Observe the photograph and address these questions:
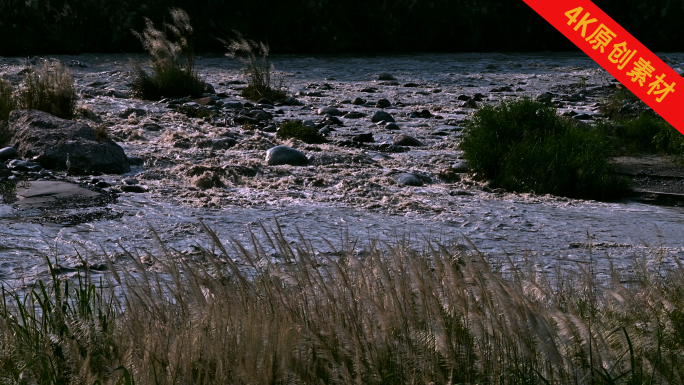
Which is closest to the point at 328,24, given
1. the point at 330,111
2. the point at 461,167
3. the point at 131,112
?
the point at 330,111

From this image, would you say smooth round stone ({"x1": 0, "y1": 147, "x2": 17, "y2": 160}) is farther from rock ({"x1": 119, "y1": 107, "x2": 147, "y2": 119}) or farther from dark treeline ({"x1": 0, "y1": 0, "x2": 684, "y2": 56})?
dark treeline ({"x1": 0, "y1": 0, "x2": 684, "y2": 56})

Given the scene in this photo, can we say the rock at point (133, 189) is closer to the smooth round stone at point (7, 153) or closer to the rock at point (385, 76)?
the smooth round stone at point (7, 153)

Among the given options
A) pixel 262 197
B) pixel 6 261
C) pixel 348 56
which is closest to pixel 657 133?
pixel 262 197

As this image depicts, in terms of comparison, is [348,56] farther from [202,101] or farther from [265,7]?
[202,101]

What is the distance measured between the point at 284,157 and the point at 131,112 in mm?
2599

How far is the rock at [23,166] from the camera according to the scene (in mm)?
5664

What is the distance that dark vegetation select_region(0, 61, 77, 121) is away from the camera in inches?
276

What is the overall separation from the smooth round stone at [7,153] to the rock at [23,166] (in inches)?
8.8

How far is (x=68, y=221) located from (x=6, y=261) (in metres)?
0.87

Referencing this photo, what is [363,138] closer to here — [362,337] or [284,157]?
[284,157]

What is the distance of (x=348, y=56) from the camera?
1549cm

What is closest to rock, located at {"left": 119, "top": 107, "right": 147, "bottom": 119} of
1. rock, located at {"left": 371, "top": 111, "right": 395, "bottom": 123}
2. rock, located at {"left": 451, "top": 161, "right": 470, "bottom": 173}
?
rock, located at {"left": 371, "top": 111, "right": 395, "bottom": 123}

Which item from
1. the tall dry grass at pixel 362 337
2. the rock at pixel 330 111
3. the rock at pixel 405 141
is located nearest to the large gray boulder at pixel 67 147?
the rock at pixel 405 141

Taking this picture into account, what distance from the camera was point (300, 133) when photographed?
7.18 m
